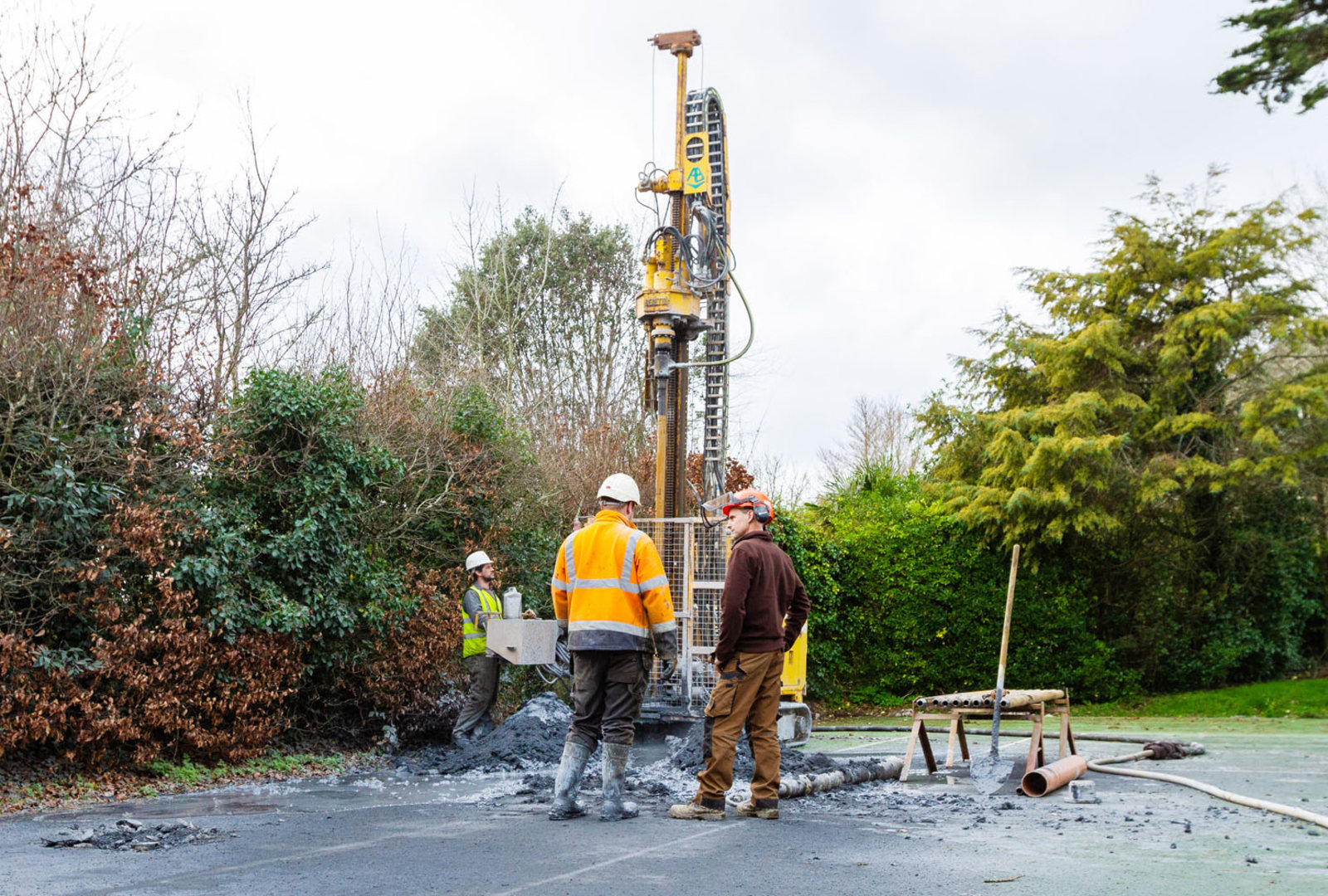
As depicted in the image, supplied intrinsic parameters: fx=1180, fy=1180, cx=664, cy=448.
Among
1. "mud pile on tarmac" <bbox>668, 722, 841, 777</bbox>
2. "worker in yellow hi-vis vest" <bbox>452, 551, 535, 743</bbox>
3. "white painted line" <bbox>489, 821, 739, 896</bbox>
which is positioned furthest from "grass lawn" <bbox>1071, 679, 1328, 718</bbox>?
"white painted line" <bbox>489, 821, 739, 896</bbox>

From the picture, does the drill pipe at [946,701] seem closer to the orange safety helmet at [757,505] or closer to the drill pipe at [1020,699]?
the drill pipe at [1020,699]

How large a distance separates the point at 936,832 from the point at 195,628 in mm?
6159

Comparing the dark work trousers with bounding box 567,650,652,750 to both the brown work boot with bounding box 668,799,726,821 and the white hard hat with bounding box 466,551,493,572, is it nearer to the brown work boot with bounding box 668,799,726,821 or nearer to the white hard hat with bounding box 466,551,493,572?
the brown work boot with bounding box 668,799,726,821

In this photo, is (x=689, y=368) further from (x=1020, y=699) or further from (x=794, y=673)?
(x=1020, y=699)

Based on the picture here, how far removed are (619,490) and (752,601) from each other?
1.19 metres

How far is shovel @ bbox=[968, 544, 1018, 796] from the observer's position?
9617 millimetres

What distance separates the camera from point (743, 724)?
8141 mm

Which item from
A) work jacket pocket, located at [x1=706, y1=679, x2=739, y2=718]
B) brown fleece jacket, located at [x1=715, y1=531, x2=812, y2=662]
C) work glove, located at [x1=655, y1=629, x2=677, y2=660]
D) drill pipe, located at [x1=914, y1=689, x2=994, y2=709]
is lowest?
drill pipe, located at [x1=914, y1=689, x2=994, y2=709]

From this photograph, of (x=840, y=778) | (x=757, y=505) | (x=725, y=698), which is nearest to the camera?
(x=725, y=698)

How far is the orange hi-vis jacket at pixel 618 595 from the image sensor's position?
7.86 meters

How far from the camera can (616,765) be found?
788cm

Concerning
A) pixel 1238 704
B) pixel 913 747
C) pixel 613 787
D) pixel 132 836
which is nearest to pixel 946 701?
pixel 913 747

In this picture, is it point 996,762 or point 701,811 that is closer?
point 701,811

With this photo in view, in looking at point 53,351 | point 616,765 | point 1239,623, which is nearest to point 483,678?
point 616,765
